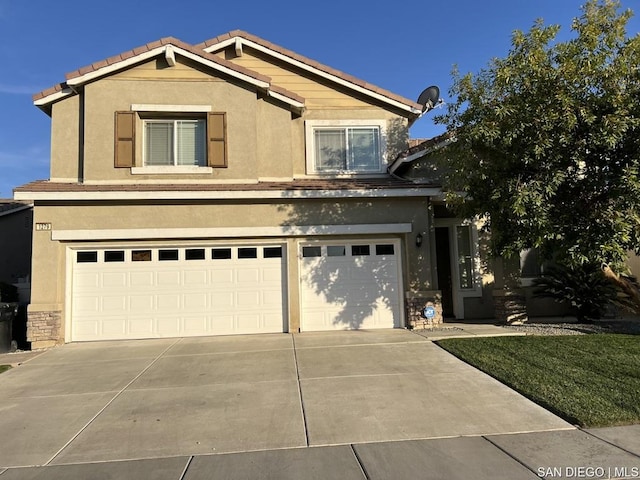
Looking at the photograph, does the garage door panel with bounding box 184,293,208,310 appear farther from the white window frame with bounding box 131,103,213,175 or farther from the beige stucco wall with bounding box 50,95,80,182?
the beige stucco wall with bounding box 50,95,80,182

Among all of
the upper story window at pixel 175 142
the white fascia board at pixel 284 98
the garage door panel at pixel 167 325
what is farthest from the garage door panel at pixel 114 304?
the white fascia board at pixel 284 98

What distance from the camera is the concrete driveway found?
16.1ft

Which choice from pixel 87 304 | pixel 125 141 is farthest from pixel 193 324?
pixel 125 141

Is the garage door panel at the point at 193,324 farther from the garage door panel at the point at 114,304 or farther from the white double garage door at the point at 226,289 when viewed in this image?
the garage door panel at the point at 114,304

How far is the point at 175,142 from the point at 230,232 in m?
2.72

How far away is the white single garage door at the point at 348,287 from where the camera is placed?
11.2m

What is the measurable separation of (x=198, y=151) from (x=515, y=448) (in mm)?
9492

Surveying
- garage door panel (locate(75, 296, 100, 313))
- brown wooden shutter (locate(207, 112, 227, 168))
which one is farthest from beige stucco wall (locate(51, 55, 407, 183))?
garage door panel (locate(75, 296, 100, 313))

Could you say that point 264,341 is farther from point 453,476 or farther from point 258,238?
point 453,476

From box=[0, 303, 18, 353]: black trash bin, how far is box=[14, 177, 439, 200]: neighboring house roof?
2481mm

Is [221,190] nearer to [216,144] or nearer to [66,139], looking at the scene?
[216,144]

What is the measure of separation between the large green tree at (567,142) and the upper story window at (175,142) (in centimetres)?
631

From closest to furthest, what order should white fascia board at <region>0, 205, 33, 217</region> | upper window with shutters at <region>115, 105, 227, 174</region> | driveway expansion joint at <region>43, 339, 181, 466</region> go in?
driveway expansion joint at <region>43, 339, 181, 466</region> → upper window with shutters at <region>115, 105, 227, 174</region> → white fascia board at <region>0, 205, 33, 217</region>

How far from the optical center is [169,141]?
11500 millimetres
